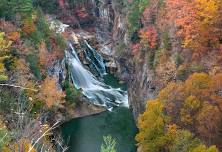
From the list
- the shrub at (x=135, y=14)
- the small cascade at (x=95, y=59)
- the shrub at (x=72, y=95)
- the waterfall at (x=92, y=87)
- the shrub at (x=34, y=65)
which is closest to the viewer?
the shrub at (x=34, y=65)

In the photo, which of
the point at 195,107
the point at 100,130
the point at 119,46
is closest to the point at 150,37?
the point at 100,130

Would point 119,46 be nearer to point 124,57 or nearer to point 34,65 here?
point 124,57

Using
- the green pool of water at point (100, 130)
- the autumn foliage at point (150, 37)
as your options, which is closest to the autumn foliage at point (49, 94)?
the green pool of water at point (100, 130)

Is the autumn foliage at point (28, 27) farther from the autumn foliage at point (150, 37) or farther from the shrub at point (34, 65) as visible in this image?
the autumn foliage at point (150, 37)

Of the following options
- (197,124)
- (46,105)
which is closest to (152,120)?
(197,124)

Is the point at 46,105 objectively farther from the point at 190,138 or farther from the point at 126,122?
the point at 190,138

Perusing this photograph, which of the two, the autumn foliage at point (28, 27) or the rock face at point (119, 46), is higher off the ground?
the autumn foliage at point (28, 27)
